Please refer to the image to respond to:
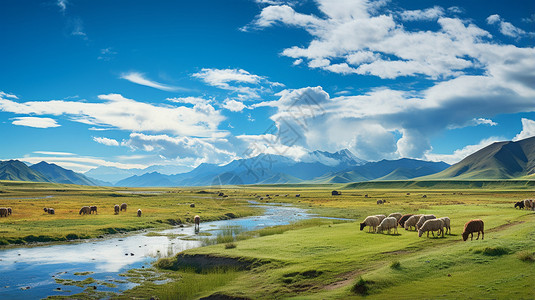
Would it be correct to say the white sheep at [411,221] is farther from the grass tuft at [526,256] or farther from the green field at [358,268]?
the grass tuft at [526,256]

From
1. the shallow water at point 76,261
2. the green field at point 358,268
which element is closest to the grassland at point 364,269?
the green field at point 358,268

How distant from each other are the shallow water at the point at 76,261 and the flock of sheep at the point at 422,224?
19.7 metres

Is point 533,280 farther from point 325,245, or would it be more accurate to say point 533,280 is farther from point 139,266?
point 139,266

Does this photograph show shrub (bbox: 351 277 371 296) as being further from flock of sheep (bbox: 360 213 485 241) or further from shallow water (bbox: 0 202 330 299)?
shallow water (bbox: 0 202 330 299)

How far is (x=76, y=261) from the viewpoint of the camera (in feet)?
102

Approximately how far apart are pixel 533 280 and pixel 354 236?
1901 cm

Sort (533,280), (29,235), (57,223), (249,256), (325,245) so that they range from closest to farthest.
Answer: (533,280)
(249,256)
(325,245)
(29,235)
(57,223)

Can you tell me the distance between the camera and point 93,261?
31.0 meters

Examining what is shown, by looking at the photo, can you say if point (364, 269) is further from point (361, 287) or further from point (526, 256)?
point (526, 256)

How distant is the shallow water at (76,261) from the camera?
22834 mm

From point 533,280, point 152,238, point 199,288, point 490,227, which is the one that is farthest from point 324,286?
point 152,238

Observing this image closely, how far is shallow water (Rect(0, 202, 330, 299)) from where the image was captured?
74.9ft

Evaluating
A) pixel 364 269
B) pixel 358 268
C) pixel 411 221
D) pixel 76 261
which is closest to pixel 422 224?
pixel 411 221

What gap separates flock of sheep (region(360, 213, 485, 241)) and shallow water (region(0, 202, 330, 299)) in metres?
19.7
